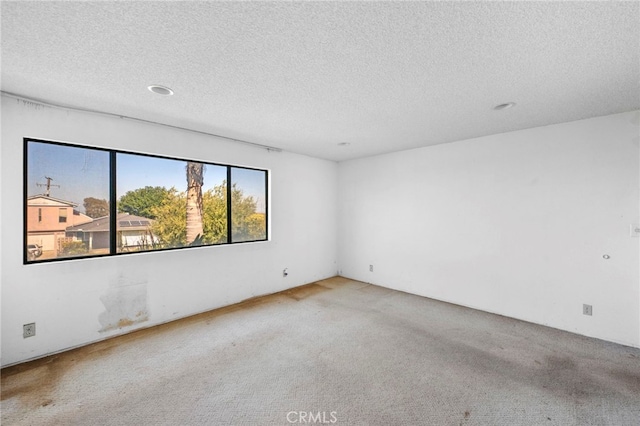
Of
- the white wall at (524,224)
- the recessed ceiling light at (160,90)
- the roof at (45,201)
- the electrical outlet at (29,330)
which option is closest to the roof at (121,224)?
the roof at (45,201)

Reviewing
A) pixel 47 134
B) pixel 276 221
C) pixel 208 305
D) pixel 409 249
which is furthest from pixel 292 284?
pixel 47 134

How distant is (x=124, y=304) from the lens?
9.78 ft

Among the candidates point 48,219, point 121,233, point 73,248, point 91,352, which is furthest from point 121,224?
point 91,352

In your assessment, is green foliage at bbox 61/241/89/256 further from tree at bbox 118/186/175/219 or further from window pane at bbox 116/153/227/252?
tree at bbox 118/186/175/219

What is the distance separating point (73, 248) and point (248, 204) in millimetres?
2133

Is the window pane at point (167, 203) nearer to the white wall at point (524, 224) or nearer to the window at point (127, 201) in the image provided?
the window at point (127, 201)

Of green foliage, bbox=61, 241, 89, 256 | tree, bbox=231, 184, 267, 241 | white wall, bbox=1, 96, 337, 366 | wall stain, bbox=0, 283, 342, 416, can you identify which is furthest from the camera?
tree, bbox=231, 184, 267, 241

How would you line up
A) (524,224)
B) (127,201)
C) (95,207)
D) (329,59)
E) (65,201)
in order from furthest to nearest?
(524,224)
(127,201)
(95,207)
(65,201)
(329,59)

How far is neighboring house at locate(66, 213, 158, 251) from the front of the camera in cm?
282

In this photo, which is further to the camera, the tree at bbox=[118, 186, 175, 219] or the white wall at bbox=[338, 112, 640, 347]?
the tree at bbox=[118, 186, 175, 219]

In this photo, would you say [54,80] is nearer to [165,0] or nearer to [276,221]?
[165,0]

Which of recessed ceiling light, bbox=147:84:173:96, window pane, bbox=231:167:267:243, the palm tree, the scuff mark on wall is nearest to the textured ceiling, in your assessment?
recessed ceiling light, bbox=147:84:173:96

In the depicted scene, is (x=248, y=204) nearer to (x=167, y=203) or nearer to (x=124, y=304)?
(x=167, y=203)

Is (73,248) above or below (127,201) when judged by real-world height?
below
